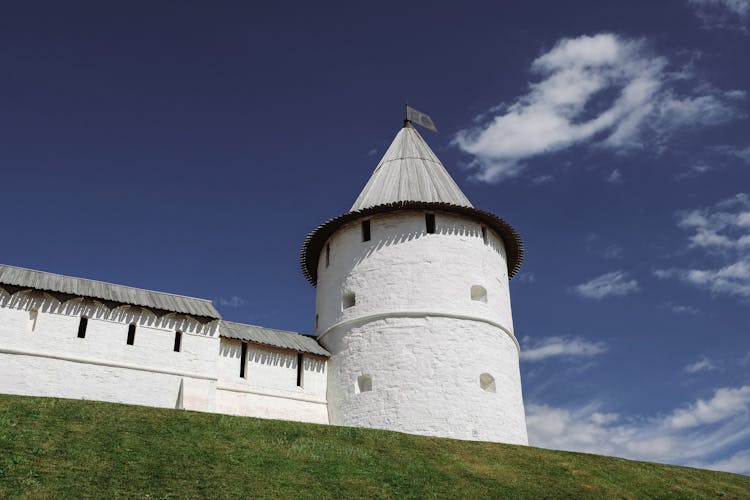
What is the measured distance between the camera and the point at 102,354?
21.2 m

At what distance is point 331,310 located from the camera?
25.9 metres

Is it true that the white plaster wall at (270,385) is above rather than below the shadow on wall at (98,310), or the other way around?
below

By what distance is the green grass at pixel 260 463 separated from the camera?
1294 cm

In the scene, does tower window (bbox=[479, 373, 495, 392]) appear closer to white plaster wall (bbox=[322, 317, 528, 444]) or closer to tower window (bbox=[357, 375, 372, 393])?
white plaster wall (bbox=[322, 317, 528, 444])

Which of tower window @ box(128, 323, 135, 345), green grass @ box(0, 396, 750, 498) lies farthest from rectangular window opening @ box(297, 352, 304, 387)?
green grass @ box(0, 396, 750, 498)

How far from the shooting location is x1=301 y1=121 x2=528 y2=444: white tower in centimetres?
2288

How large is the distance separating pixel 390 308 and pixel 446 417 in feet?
13.2

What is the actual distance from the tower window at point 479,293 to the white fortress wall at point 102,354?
867 centimetres

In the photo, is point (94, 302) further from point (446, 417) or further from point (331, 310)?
point (446, 417)

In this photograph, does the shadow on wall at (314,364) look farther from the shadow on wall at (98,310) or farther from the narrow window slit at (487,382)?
the narrow window slit at (487,382)

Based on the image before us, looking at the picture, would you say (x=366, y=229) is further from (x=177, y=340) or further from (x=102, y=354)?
(x=102, y=354)

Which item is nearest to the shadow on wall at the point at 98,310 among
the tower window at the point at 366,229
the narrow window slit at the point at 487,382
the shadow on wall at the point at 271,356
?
the shadow on wall at the point at 271,356

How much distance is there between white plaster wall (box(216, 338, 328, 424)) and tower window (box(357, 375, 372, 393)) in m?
1.38

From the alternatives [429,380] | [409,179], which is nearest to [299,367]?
[429,380]
